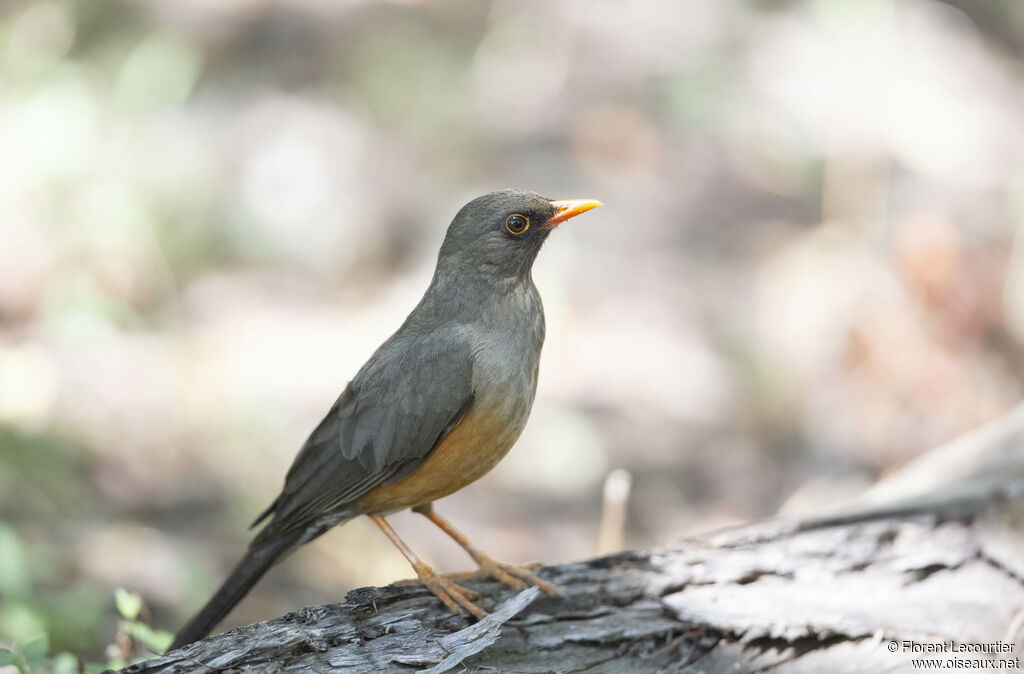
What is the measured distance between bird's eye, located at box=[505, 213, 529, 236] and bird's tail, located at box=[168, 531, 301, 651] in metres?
1.95

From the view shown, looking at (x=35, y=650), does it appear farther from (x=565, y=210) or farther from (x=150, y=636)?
(x=565, y=210)

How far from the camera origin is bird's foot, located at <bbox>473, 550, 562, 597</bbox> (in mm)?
4820

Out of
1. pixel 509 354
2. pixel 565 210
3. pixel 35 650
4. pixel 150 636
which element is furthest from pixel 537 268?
pixel 35 650

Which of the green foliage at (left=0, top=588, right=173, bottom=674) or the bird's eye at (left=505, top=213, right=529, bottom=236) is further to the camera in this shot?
the bird's eye at (left=505, top=213, right=529, bottom=236)

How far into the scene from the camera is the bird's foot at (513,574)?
482 centimetres

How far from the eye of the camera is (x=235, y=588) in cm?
495

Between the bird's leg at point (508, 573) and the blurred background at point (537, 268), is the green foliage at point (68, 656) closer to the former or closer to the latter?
the blurred background at point (537, 268)

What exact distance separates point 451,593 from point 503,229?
1847 millimetres

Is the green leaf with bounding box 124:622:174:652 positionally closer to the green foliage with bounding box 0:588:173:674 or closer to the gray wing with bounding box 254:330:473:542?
the green foliage with bounding box 0:588:173:674

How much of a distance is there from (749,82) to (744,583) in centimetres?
896

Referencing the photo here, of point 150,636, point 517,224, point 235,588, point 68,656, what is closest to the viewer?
point 150,636

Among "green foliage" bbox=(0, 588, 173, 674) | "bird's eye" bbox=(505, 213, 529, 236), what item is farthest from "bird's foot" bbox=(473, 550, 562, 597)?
"bird's eye" bbox=(505, 213, 529, 236)

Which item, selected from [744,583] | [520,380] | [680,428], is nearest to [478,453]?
[520,380]

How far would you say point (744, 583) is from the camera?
16.0 ft
